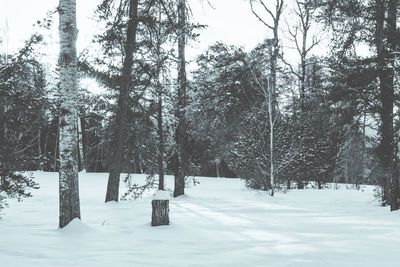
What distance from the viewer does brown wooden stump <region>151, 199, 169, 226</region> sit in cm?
805

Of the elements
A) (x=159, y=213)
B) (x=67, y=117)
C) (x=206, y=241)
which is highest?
(x=67, y=117)

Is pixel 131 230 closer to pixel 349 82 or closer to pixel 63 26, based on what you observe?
pixel 63 26

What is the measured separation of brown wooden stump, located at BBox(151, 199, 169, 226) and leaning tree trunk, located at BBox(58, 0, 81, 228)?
1570mm

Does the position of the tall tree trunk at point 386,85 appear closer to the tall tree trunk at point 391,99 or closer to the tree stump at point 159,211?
the tall tree trunk at point 391,99

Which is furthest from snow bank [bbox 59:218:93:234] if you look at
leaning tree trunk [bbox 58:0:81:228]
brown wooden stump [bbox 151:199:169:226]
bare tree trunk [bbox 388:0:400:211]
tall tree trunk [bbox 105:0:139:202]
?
bare tree trunk [bbox 388:0:400:211]

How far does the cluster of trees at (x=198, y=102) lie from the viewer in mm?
7703

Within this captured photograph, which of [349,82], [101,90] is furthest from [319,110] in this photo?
[101,90]

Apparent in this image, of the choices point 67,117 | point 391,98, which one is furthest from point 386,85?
point 67,117

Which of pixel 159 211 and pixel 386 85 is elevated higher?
pixel 386 85

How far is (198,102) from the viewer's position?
20203 mm

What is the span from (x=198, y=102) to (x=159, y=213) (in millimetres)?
12602

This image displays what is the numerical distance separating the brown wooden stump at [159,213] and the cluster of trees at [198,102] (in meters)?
1.61

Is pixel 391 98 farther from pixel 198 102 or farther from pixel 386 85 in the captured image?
pixel 198 102

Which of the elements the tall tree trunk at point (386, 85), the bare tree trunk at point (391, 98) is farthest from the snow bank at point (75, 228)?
the tall tree trunk at point (386, 85)
